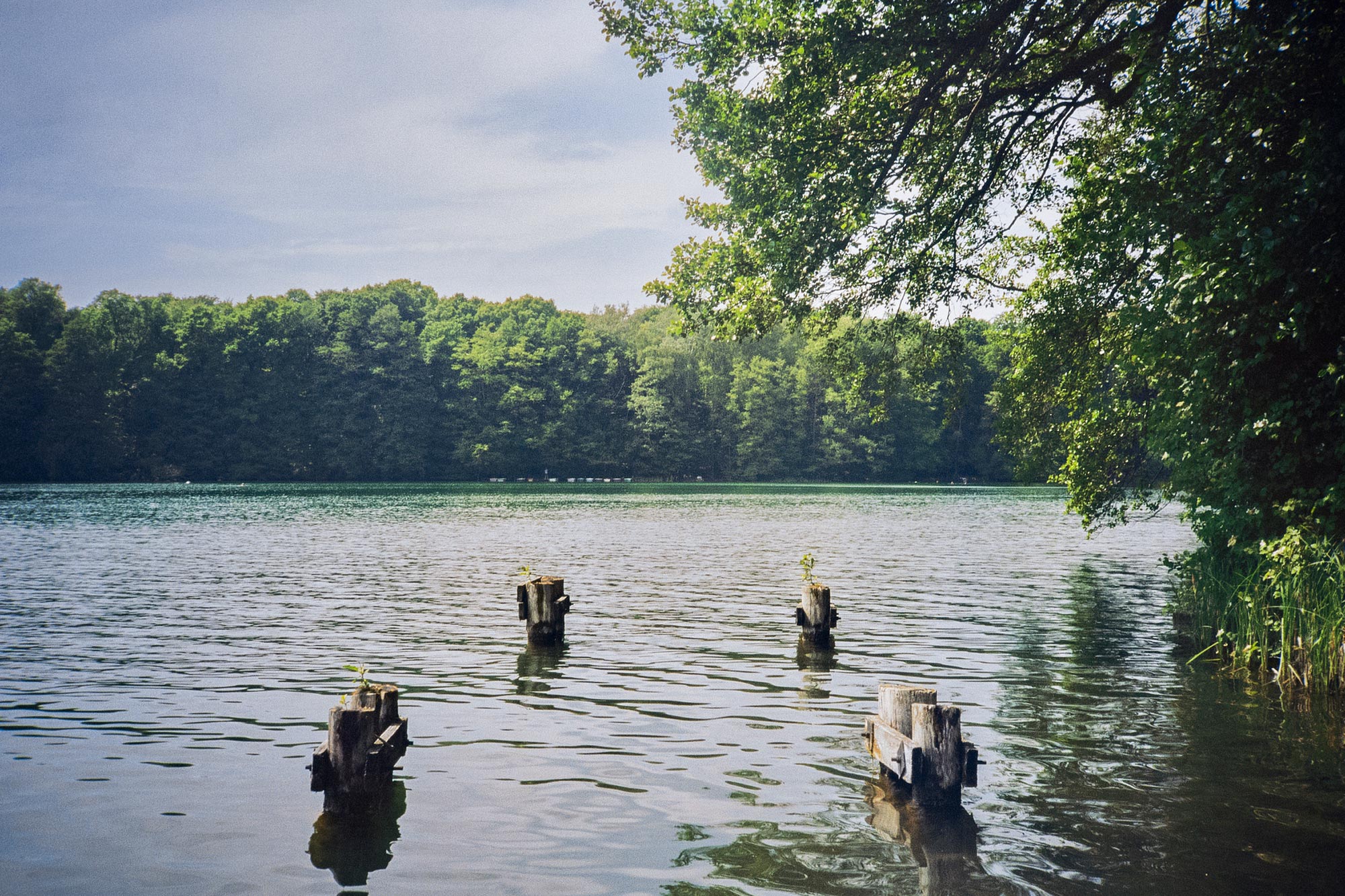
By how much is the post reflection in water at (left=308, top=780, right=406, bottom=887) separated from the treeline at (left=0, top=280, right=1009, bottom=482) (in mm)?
117645

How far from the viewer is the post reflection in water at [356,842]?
760cm

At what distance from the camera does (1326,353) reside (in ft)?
37.8

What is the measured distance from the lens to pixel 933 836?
8.21 meters

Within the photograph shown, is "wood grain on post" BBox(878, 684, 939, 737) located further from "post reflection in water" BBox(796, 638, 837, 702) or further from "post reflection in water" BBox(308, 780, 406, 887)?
"post reflection in water" BBox(308, 780, 406, 887)

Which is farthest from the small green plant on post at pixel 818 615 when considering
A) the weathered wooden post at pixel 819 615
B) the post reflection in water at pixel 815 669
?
the post reflection in water at pixel 815 669

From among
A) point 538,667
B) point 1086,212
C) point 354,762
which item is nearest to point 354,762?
point 354,762

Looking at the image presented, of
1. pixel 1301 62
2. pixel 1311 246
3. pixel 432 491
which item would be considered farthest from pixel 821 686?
pixel 432 491

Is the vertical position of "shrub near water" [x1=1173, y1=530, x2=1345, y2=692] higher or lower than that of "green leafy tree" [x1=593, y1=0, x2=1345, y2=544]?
lower

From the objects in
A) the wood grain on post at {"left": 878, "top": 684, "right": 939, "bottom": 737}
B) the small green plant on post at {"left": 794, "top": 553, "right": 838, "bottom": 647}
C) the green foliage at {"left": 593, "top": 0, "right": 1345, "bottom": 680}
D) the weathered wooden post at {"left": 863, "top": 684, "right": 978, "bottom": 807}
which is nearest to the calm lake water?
the weathered wooden post at {"left": 863, "top": 684, "right": 978, "bottom": 807}

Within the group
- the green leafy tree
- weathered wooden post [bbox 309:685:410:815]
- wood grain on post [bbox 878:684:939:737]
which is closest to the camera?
weathered wooden post [bbox 309:685:410:815]

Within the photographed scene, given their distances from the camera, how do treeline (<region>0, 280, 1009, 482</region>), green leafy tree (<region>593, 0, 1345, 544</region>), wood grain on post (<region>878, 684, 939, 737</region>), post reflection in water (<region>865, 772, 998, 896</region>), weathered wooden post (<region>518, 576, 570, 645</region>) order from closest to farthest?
1. post reflection in water (<region>865, 772, 998, 896</region>)
2. wood grain on post (<region>878, 684, 939, 737</region>)
3. green leafy tree (<region>593, 0, 1345, 544</region>)
4. weathered wooden post (<region>518, 576, 570, 645</region>)
5. treeline (<region>0, 280, 1009, 482</region>)

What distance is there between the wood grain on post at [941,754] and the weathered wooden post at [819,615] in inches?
322

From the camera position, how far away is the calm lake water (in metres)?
7.61

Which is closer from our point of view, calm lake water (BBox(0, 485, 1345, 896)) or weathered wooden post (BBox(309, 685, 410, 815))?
calm lake water (BBox(0, 485, 1345, 896))
